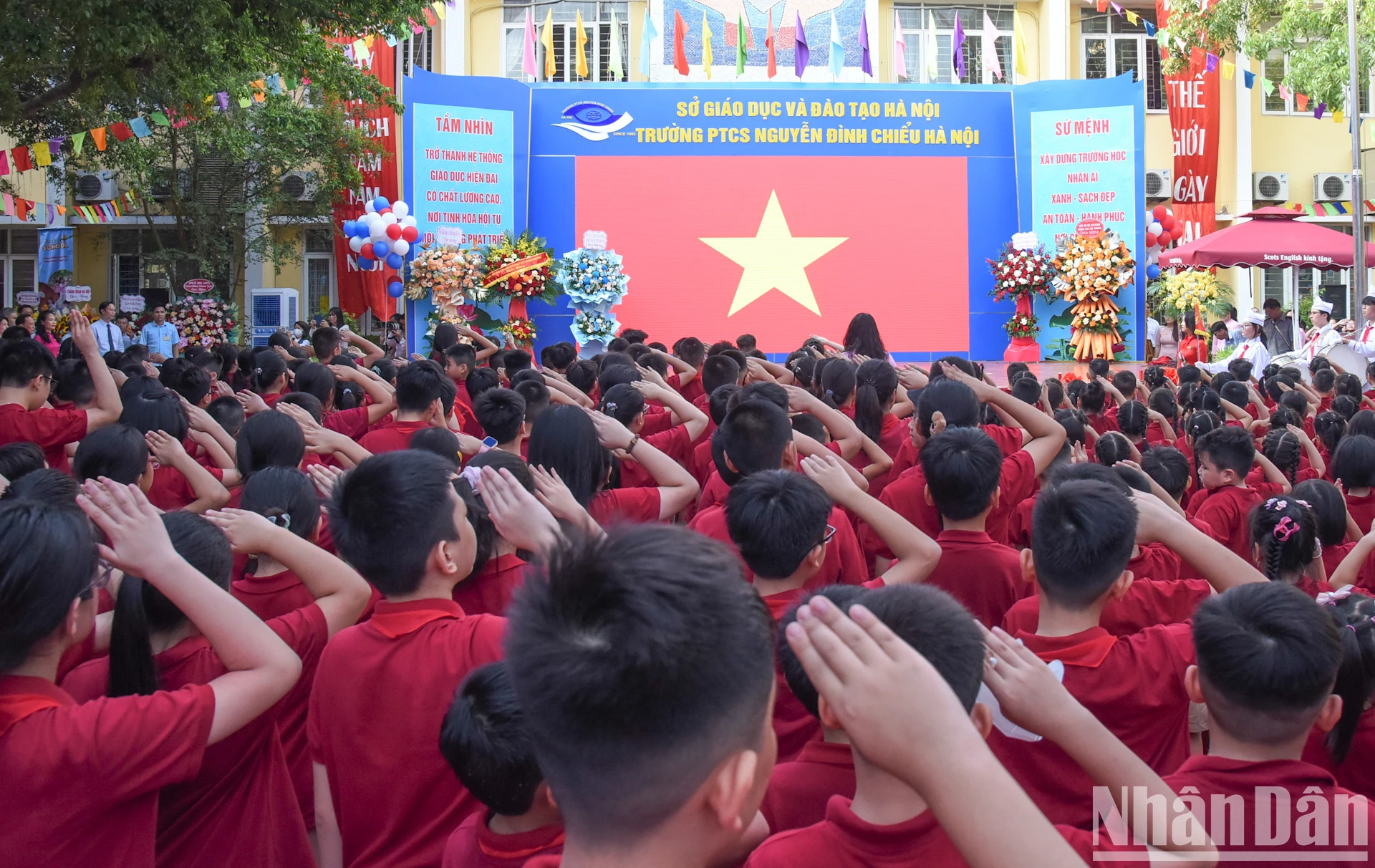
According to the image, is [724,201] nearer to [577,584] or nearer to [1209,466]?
[1209,466]

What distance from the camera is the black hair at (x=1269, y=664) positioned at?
5.58 ft

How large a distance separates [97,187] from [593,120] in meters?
9.62

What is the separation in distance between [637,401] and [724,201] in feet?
35.1

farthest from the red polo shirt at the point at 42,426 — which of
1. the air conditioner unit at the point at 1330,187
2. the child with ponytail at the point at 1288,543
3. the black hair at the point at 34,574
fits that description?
the air conditioner unit at the point at 1330,187

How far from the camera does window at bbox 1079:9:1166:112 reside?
19922 mm

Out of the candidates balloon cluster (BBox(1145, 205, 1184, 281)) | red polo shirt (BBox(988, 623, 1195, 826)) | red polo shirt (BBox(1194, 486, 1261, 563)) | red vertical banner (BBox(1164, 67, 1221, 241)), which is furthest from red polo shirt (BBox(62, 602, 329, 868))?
red vertical banner (BBox(1164, 67, 1221, 241))

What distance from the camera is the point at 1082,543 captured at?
85.0 inches

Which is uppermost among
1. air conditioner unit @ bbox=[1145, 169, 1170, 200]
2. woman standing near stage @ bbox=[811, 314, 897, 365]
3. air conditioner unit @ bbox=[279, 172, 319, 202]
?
air conditioner unit @ bbox=[1145, 169, 1170, 200]

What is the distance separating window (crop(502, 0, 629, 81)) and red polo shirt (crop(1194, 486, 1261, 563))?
53.7ft

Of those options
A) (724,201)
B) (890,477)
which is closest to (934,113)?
(724,201)

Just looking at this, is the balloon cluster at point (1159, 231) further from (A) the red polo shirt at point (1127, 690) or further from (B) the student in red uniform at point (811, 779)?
(B) the student in red uniform at point (811, 779)

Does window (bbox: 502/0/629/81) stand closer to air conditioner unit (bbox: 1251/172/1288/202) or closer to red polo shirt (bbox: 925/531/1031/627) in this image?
air conditioner unit (bbox: 1251/172/1288/202)

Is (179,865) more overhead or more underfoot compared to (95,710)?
more underfoot

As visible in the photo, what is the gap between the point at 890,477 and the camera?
4352 mm
